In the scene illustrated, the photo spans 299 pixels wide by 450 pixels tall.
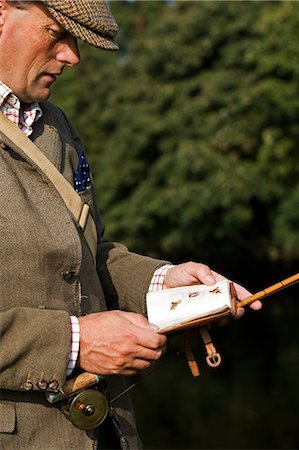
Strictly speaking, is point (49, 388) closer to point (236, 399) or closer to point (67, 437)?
point (67, 437)

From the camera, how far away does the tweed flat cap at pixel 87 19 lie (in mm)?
2689

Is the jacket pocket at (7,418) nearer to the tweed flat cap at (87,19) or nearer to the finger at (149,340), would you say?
the finger at (149,340)

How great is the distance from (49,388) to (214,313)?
1.72 ft

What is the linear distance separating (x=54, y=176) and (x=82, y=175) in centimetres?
26

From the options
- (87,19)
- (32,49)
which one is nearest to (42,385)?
(32,49)

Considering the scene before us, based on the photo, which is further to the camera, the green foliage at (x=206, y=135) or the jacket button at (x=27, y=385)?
the green foliage at (x=206, y=135)

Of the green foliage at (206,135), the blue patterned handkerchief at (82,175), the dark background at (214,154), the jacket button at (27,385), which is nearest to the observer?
the jacket button at (27,385)

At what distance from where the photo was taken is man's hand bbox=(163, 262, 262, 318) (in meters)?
2.84

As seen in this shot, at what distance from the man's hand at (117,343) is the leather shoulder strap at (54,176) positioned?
394 millimetres

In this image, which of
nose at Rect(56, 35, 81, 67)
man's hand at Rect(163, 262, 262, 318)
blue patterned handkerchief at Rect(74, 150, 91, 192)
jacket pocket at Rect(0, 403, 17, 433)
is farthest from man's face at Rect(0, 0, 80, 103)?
jacket pocket at Rect(0, 403, 17, 433)

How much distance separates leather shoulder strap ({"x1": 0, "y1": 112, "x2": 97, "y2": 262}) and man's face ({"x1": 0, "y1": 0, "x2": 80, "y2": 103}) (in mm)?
139

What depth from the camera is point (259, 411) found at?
42.1 ft

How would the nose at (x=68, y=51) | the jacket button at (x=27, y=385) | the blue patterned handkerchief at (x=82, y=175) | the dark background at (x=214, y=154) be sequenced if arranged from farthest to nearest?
the dark background at (x=214, y=154) < the blue patterned handkerchief at (x=82, y=175) < the nose at (x=68, y=51) < the jacket button at (x=27, y=385)

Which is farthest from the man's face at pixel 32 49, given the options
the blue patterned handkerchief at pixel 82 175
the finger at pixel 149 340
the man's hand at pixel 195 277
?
the finger at pixel 149 340
